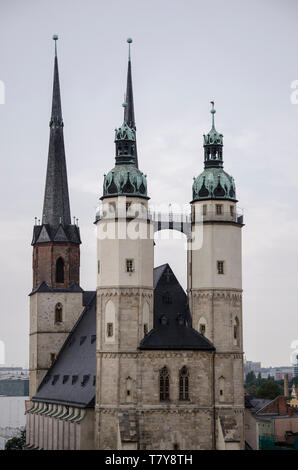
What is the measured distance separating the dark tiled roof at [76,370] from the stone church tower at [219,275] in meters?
10.8

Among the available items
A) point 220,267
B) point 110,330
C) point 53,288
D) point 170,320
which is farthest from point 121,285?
point 53,288

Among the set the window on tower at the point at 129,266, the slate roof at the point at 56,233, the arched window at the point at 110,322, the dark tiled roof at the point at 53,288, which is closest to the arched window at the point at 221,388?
the arched window at the point at 110,322

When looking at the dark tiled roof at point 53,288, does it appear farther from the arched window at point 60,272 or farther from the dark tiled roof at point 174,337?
the dark tiled roof at point 174,337

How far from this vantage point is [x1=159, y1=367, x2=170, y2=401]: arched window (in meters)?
79.0

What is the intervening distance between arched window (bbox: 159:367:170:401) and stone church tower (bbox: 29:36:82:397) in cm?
2704

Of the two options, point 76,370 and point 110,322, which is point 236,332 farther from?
point 76,370

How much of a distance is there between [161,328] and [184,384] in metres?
4.77

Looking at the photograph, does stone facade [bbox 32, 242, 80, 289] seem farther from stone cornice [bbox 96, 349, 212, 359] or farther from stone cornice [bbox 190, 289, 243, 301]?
stone cornice [bbox 96, 349, 212, 359]

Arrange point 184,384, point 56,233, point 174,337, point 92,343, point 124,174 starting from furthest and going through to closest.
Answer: point 56,233 → point 92,343 → point 124,174 → point 174,337 → point 184,384

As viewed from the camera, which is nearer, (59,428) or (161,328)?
(161,328)

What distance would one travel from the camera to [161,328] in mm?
81125

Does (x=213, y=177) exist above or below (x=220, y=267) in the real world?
above

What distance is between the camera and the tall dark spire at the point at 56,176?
106000 millimetres
